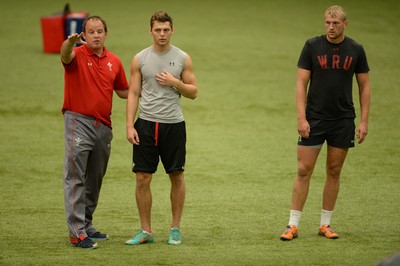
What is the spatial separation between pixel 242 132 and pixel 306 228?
3372mm

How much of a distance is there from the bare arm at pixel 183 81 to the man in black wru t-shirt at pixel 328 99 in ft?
2.61

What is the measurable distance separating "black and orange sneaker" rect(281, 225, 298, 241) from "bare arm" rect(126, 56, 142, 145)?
1.28 metres

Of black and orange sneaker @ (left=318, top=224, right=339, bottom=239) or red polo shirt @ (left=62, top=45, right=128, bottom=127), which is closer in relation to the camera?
red polo shirt @ (left=62, top=45, right=128, bottom=127)

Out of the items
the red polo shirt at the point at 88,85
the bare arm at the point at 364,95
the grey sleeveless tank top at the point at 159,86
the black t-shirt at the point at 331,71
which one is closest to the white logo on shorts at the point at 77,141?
the red polo shirt at the point at 88,85

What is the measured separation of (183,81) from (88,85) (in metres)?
0.68

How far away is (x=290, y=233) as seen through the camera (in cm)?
602

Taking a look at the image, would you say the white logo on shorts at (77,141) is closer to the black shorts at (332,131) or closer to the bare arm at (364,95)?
the black shorts at (332,131)

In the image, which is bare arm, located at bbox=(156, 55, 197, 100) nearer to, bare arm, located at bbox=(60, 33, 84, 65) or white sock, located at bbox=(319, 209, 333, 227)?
bare arm, located at bbox=(60, 33, 84, 65)

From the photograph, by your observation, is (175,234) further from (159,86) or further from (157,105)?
(159,86)

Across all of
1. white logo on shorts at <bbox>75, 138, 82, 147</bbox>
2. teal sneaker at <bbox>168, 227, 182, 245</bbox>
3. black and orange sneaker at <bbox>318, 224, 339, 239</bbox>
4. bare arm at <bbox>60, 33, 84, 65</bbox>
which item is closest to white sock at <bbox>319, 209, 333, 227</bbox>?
black and orange sneaker at <bbox>318, 224, 339, 239</bbox>

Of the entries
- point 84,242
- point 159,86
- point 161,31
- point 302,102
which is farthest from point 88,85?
A: point 302,102

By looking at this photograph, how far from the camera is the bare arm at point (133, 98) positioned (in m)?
5.74

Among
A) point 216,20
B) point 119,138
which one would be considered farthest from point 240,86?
point 216,20

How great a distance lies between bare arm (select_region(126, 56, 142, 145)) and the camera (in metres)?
5.74
